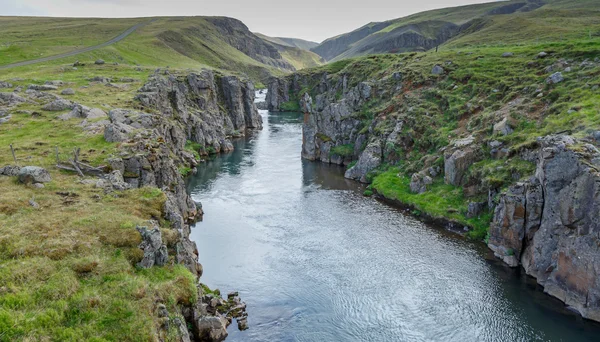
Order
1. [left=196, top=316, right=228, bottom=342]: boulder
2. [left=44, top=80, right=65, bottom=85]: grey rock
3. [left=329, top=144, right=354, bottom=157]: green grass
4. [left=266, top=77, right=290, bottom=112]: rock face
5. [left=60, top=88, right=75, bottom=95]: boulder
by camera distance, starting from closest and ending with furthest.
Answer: [left=196, top=316, right=228, bottom=342]: boulder < [left=60, top=88, right=75, bottom=95]: boulder < [left=329, top=144, right=354, bottom=157]: green grass < [left=44, top=80, right=65, bottom=85]: grey rock < [left=266, top=77, right=290, bottom=112]: rock face

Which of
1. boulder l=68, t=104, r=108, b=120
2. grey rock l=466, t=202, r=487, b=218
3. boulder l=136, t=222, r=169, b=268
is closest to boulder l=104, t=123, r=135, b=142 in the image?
boulder l=68, t=104, r=108, b=120

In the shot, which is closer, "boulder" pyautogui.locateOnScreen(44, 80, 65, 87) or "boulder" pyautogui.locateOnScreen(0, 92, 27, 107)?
"boulder" pyautogui.locateOnScreen(0, 92, 27, 107)

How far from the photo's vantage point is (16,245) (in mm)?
24984

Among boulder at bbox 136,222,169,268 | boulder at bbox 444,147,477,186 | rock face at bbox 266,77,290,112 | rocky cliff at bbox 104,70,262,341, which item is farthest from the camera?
rock face at bbox 266,77,290,112

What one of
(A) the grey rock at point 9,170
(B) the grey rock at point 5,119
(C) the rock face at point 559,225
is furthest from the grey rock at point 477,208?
(B) the grey rock at point 5,119

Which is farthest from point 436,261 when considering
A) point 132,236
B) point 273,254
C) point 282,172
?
point 282,172

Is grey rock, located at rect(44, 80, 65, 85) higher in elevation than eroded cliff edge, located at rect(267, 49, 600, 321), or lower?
higher

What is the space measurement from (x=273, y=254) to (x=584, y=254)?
2879 cm

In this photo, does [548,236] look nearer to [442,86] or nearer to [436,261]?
[436,261]

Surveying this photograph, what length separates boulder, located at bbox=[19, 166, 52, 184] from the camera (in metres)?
35.4

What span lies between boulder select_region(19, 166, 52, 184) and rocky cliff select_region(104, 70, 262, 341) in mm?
5393

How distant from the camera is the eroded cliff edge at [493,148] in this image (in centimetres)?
3562

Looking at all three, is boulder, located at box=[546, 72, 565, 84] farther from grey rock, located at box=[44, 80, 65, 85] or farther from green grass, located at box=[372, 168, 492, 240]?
grey rock, located at box=[44, 80, 65, 85]

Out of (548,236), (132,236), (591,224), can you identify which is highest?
(132,236)
